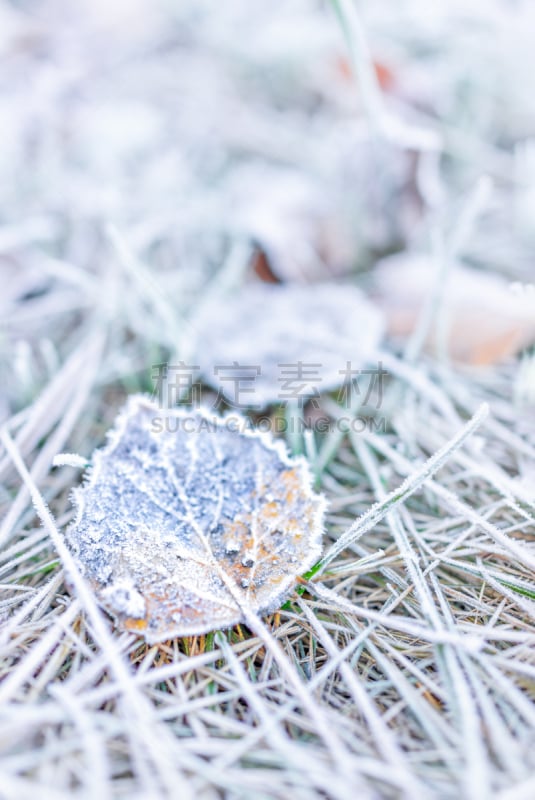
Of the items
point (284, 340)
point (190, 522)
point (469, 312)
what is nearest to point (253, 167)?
point (284, 340)

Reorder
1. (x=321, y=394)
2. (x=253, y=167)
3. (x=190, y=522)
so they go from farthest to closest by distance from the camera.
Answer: (x=253, y=167) → (x=321, y=394) → (x=190, y=522)

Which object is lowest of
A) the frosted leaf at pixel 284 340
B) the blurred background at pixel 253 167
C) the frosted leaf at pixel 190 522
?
the frosted leaf at pixel 190 522

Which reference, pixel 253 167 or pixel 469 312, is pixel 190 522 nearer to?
pixel 469 312

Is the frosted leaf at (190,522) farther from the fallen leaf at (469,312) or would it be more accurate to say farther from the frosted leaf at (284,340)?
the fallen leaf at (469,312)

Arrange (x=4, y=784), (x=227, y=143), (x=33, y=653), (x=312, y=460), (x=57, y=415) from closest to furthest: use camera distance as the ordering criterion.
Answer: (x=4, y=784) < (x=33, y=653) < (x=312, y=460) < (x=57, y=415) < (x=227, y=143)

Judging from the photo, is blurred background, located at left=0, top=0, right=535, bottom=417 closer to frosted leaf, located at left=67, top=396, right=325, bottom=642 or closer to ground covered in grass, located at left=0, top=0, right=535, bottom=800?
ground covered in grass, located at left=0, top=0, right=535, bottom=800

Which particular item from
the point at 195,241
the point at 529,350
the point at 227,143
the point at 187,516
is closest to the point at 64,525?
the point at 187,516

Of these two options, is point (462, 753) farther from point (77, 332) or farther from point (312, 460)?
point (77, 332)

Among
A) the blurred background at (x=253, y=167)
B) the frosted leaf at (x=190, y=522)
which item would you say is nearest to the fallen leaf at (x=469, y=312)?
the blurred background at (x=253, y=167)
